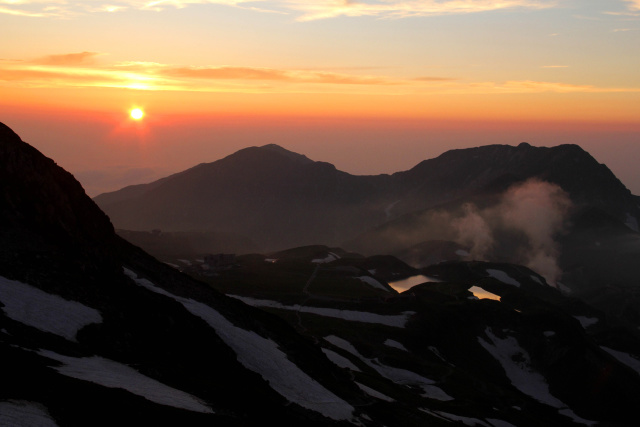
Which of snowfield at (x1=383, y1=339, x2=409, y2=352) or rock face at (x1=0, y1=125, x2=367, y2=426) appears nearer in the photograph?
rock face at (x1=0, y1=125, x2=367, y2=426)

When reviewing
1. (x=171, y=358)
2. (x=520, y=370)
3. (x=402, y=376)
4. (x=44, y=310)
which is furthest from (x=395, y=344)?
(x=44, y=310)

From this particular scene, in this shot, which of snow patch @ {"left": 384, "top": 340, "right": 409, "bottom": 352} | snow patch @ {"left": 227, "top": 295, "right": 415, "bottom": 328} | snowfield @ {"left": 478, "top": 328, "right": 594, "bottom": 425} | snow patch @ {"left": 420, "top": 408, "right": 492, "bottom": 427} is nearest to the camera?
snow patch @ {"left": 420, "top": 408, "right": 492, "bottom": 427}

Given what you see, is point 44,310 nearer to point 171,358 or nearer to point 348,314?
point 171,358

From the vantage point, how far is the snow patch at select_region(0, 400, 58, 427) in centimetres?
3203

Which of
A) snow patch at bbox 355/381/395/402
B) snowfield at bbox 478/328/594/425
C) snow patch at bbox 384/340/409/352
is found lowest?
snowfield at bbox 478/328/594/425

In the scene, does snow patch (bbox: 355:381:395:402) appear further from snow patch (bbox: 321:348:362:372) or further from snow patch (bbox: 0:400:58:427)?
snow patch (bbox: 0:400:58:427)

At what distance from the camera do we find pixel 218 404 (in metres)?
50.6

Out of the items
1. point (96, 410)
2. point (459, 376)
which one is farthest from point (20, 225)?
point (459, 376)

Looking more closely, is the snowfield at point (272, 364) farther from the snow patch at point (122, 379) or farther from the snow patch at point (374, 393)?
the snow patch at point (122, 379)

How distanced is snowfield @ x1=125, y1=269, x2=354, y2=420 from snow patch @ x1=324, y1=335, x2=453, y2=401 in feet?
131

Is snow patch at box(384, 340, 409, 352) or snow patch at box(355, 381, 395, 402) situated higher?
snow patch at box(355, 381, 395, 402)

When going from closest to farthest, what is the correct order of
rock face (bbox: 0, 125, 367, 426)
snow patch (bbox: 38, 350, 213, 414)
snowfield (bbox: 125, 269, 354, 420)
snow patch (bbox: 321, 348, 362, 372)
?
rock face (bbox: 0, 125, 367, 426) < snow patch (bbox: 38, 350, 213, 414) < snowfield (bbox: 125, 269, 354, 420) < snow patch (bbox: 321, 348, 362, 372)

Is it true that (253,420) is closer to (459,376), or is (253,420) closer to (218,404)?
(218,404)

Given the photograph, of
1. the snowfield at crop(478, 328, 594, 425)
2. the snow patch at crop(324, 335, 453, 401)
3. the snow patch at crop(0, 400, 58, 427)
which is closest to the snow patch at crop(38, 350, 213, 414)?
the snow patch at crop(0, 400, 58, 427)
